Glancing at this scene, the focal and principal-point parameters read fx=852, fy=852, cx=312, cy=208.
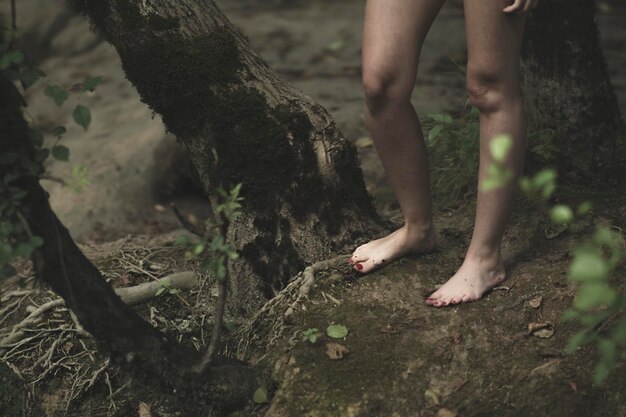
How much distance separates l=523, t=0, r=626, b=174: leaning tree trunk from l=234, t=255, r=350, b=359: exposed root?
4.83 ft

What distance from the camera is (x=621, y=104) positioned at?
5535 mm

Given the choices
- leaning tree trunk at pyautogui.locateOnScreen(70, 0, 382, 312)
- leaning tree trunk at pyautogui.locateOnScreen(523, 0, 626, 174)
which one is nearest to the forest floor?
leaning tree trunk at pyautogui.locateOnScreen(70, 0, 382, 312)

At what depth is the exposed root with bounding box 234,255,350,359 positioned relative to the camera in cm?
319

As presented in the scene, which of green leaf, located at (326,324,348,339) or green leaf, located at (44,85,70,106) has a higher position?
green leaf, located at (44,85,70,106)

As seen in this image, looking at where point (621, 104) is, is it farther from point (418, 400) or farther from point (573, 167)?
point (418, 400)

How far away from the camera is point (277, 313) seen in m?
3.26

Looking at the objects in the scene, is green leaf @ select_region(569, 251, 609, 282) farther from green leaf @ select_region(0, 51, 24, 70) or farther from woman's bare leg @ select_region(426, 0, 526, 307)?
green leaf @ select_region(0, 51, 24, 70)

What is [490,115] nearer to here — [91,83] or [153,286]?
[91,83]

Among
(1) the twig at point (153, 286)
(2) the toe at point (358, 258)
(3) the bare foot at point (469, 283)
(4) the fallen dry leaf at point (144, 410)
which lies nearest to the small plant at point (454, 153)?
(2) the toe at point (358, 258)

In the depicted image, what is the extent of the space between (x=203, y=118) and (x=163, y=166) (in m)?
2.90

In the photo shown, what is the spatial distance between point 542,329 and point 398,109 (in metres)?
0.92

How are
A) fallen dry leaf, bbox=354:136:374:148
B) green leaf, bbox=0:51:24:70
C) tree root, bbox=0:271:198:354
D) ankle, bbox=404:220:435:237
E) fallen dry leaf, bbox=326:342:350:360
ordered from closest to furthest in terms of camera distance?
green leaf, bbox=0:51:24:70 < fallen dry leaf, bbox=326:342:350:360 < ankle, bbox=404:220:435:237 < tree root, bbox=0:271:198:354 < fallen dry leaf, bbox=354:136:374:148

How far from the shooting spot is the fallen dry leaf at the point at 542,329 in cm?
292

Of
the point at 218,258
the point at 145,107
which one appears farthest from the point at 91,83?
the point at 145,107
